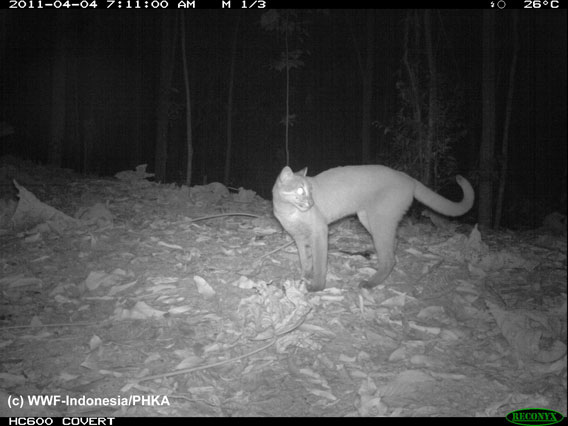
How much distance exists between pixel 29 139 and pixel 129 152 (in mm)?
6668

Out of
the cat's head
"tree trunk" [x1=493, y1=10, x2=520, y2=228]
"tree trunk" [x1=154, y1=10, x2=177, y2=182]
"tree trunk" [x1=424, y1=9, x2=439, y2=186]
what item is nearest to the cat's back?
the cat's head

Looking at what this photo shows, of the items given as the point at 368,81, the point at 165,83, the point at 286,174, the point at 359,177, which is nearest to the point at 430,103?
the point at 359,177

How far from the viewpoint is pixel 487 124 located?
10.7m

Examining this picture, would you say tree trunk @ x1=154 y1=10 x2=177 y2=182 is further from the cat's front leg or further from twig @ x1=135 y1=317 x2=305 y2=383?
twig @ x1=135 y1=317 x2=305 y2=383

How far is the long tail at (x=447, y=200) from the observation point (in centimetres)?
535

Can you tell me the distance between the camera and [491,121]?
10.7 metres

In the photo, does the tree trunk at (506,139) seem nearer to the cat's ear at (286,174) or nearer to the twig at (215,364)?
the cat's ear at (286,174)

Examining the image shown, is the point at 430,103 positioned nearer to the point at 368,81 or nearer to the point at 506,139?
the point at 506,139

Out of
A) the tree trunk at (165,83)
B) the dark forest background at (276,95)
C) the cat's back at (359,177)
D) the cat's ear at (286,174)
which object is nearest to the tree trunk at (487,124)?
the dark forest background at (276,95)

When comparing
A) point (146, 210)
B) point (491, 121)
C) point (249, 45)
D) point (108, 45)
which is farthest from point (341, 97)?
point (146, 210)

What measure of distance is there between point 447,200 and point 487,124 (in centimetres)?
630

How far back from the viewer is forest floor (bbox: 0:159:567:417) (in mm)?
3289

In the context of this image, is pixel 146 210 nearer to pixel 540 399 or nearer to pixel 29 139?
pixel 540 399

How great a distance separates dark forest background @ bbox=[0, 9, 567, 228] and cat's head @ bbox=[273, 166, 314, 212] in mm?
5672
